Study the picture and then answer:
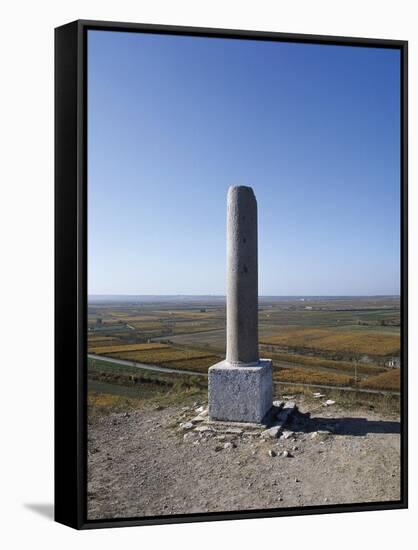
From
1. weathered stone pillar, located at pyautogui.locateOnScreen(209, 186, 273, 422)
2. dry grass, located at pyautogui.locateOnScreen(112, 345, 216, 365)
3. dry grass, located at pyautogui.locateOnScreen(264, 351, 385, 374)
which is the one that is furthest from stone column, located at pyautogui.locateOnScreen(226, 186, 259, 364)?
dry grass, located at pyautogui.locateOnScreen(112, 345, 216, 365)

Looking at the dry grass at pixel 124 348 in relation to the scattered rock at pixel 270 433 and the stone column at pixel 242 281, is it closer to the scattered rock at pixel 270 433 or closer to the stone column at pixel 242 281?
the stone column at pixel 242 281

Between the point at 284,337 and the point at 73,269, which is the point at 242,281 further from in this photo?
the point at 284,337

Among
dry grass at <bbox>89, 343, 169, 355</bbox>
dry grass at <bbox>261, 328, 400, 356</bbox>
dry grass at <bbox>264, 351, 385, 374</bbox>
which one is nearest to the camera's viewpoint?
dry grass at <bbox>89, 343, 169, 355</bbox>

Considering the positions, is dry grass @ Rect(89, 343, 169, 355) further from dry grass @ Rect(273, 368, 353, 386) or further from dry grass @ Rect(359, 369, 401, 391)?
dry grass @ Rect(359, 369, 401, 391)

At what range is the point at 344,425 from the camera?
10.2 m

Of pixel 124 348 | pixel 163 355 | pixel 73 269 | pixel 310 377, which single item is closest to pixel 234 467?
pixel 73 269

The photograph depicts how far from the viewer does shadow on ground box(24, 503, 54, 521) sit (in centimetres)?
743

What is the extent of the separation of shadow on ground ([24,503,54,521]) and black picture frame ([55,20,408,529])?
0.30 m

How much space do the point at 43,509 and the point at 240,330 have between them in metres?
3.97

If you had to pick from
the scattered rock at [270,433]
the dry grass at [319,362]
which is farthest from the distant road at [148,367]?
the scattered rock at [270,433]

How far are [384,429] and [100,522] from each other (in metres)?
4.98

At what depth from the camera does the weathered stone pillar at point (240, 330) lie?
9.69 metres

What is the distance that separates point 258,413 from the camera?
9633mm

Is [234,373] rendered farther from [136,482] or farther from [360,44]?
[360,44]
